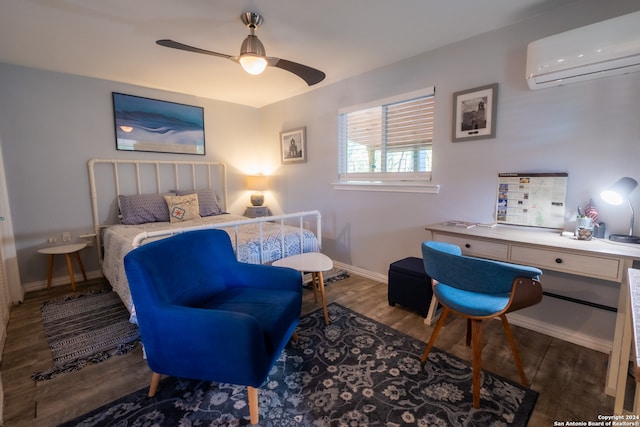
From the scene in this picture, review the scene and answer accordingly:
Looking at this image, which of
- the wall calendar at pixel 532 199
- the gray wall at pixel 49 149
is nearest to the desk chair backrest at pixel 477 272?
the wall calendar at pixel 532 199

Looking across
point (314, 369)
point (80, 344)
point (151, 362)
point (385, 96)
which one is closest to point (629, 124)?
point (385, 96)

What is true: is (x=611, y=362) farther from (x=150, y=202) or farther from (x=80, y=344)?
(x=150, y=202)

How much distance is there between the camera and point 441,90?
101 inches

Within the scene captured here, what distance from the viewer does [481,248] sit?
6.61 ft

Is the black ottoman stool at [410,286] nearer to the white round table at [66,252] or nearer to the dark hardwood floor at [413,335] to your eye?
the dark hardwood floor at [413,335]

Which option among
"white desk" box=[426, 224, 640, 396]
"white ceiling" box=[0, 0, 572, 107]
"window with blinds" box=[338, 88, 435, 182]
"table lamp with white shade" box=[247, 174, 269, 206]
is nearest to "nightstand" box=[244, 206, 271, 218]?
"table lamp with white shade" box=[247, 174, 269, 206]

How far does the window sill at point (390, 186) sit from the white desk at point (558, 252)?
0.56 metres

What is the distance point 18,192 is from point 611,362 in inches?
197

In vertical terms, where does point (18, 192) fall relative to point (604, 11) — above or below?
below

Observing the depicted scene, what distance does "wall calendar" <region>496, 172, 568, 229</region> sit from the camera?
2016mm

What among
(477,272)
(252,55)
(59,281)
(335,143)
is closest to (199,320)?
(477,272)

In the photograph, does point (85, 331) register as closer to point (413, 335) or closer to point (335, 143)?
point (413, 335)

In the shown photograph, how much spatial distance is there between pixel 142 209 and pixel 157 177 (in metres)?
0.59

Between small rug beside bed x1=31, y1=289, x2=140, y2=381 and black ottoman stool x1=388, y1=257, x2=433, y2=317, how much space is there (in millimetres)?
2069
